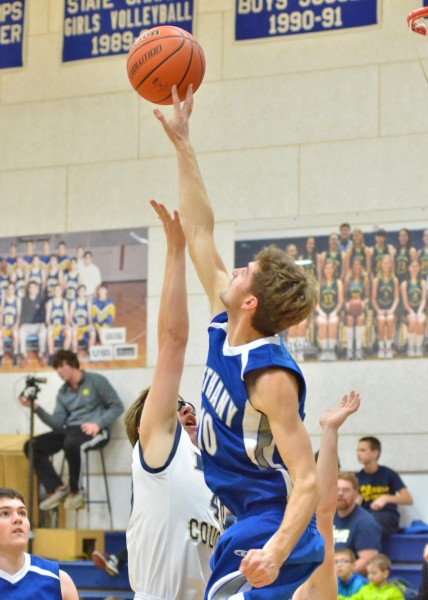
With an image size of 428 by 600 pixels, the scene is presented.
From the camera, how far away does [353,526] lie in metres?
8.85

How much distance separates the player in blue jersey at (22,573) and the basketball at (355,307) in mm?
5109

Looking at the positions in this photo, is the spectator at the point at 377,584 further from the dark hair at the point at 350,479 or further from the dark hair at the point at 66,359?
the dark hair at the point at 66,359

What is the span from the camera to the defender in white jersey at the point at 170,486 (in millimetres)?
4051

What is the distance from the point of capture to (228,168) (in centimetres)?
1108

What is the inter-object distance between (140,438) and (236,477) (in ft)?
2.18

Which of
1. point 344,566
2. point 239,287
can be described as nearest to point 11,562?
point 239,287

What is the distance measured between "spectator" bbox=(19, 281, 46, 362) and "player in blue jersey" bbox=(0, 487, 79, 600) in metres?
5.83

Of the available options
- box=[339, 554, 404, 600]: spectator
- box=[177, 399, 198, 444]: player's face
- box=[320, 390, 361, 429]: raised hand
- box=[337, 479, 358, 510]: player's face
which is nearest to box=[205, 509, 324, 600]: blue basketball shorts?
box=[320, 390, 361, 429]: raised hand

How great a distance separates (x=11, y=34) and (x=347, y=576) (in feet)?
22.7

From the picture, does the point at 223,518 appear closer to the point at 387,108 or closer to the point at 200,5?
the point at 387,108

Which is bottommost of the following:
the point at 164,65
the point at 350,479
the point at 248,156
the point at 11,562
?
the point at 11,562

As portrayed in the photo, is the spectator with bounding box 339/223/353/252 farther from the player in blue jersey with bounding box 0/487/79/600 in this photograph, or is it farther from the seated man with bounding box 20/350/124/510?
the player in blue jersey with bounding box 0/487/79/600

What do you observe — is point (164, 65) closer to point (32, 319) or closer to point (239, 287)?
point (239, 287)

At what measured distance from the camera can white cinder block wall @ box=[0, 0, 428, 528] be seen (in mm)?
10328
